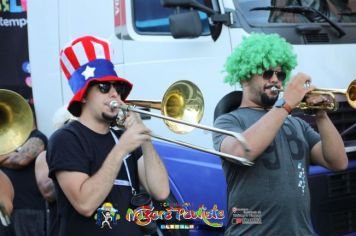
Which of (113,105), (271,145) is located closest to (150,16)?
(113,105)

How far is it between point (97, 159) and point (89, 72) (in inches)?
16.5

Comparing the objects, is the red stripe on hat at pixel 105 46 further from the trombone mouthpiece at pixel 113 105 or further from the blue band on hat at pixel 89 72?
the trombone mouthpiece at pixel 113 105

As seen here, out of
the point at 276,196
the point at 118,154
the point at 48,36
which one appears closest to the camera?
the point at 118,154

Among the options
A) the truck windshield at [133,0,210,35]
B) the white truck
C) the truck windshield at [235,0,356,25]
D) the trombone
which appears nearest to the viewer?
the trombone

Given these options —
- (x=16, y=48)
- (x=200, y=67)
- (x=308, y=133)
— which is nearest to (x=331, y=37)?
(x=200, y=67)

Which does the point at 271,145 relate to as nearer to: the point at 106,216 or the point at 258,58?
the point at 258,58

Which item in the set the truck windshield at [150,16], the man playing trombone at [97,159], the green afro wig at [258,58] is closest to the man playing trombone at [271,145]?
the green afro wig at [258,58]

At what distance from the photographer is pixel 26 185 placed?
449 centimetres

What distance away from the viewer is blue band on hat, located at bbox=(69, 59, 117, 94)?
2852 millimetres

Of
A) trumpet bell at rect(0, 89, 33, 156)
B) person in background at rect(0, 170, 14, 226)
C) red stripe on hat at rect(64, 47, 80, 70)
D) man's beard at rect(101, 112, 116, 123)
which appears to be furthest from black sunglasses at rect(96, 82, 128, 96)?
person in background at rect(0, 170, 14, 226)

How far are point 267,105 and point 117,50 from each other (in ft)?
5.19

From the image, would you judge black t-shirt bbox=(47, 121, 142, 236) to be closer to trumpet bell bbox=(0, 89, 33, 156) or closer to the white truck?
trumpet bell bbox=(0, 89, 33, 156)

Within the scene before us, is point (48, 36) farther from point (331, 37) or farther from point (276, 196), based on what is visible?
point (276, 196)

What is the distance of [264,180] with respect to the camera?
111 inches
